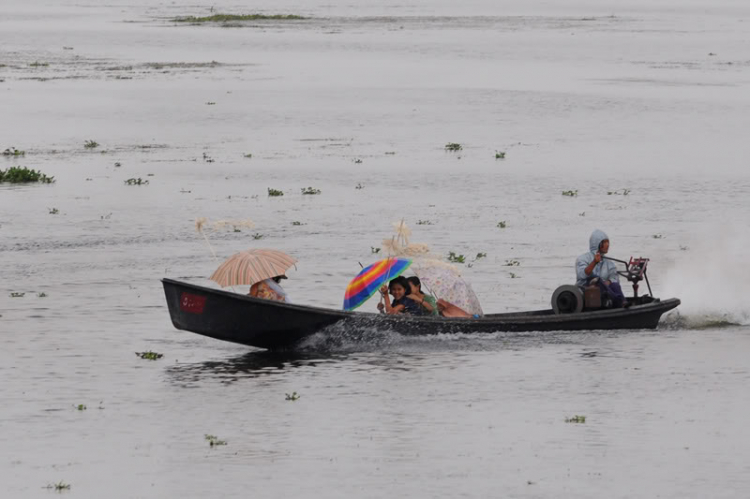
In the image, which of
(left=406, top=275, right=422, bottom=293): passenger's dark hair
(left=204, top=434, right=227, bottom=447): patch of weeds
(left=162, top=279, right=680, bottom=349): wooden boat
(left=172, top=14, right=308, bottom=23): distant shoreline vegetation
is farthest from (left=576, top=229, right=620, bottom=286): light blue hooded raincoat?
(left=172, top=14, right=308, bottom=23): distant shoreline vegetation

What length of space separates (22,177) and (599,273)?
2615cm

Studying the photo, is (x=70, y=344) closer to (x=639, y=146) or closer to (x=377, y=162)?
(x=377, y=162)

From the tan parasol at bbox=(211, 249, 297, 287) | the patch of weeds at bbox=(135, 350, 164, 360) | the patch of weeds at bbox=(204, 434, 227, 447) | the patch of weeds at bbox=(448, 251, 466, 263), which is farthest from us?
the patch of weeds at bbox=(448, 251, 466, 263)

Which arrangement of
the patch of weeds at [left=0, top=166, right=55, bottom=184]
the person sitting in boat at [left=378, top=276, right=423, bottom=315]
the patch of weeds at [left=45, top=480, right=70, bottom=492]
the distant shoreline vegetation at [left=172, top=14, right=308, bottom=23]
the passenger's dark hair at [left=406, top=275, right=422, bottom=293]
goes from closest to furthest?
1. the patch of weeds at [left=45, top=480, right=70, bottom=492]
2. the person sitting in boat at [left=378, top=276, right=423, bottom=315]
3. the passenger's dark hair at [left=406, top=275, right=422, bottom=293]
4. the patch of weeds at [left=0, top=166, right=55, bottom=184]
5. the distant shoreline vegetation at [left=172, top=14, right=308, bottom=23]

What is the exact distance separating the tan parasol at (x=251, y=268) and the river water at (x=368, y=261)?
1272 millimetres

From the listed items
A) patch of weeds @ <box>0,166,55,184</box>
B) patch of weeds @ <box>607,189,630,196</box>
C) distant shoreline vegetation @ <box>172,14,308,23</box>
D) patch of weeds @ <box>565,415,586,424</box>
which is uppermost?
distant shoreline vegetation @ <box>172,14,308,23</box>

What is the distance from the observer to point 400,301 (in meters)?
26.4

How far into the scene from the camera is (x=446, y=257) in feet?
115

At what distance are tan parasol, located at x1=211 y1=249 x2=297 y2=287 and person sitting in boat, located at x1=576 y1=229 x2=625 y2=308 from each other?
5167mm

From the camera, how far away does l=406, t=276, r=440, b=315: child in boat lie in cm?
2627

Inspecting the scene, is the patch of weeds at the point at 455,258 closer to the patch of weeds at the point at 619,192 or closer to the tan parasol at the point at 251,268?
the tan parasol at the point at 251,268

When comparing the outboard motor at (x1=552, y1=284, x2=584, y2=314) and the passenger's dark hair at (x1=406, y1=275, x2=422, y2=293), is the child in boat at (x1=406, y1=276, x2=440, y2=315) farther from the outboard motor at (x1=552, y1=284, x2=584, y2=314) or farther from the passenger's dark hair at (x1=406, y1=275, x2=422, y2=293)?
the outboard motor at (x1=552, y1=284, x2=584, y2=314)

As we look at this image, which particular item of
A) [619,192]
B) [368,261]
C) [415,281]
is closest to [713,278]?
[368,261]

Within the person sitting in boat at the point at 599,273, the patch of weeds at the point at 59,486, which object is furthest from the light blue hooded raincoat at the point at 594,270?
the patch of weeds at the point at 59,486
